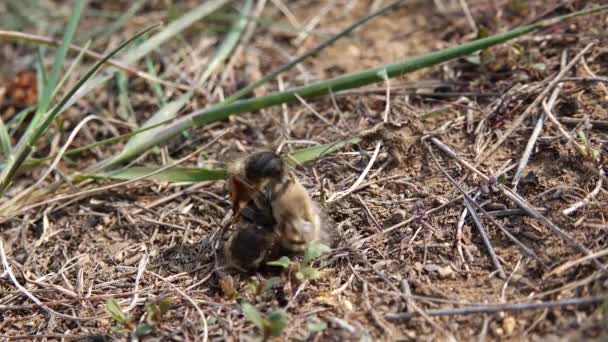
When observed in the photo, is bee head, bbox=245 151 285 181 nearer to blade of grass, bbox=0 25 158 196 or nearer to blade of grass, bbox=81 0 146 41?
blade of grass, bbox=0 25 158 196

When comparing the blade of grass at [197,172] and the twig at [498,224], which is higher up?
the blade of grass at [197,172]

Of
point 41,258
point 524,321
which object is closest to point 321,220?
point 524,321

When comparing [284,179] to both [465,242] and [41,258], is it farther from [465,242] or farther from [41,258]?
[41,258]

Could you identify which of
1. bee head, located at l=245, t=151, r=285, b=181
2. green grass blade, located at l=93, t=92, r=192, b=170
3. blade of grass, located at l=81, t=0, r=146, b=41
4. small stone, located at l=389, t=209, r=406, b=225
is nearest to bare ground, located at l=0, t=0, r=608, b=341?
small stone, located at l=389, t=209, r=406, b=225

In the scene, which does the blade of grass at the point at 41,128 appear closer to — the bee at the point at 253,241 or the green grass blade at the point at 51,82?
the green grass blade at the point at 51,82

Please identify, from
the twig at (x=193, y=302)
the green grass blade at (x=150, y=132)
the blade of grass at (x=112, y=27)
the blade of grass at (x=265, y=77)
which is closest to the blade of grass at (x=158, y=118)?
the green grass blade at (x=150, y=132)

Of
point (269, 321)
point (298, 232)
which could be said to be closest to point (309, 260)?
point (298, 232)

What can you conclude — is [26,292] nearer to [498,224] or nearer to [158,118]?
Answer: [158,118]
